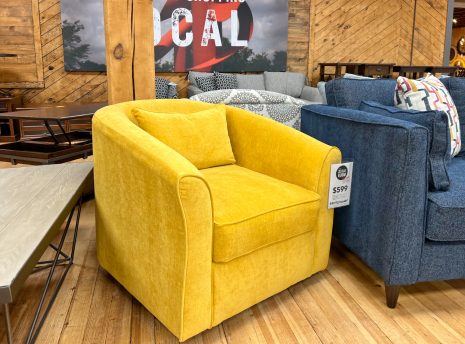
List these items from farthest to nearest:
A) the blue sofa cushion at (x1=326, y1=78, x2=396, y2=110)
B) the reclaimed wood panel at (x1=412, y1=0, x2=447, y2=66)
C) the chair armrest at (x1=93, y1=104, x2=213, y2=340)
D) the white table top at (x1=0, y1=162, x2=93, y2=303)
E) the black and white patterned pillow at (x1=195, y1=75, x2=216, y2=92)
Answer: the reclaimed wood panel at (x1=412, y1=0, x2=447, y2=66) → the black and white patterned pillow at (x1=195, y1=75, x2=216, y2=92) → the blue sofa cushion at (x1=326, y1=78, x2=396, y2=110) → the chair armrest at (x1=93, y1=104, x2=213, y2=340) → the white table top at (x1=0, y1=162, x2=93, y2=303)

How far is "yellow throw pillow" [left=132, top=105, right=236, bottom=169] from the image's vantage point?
1.88 m


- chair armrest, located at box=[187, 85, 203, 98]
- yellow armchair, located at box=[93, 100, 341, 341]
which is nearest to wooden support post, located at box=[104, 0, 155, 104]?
yellow armchair, located at box=[93, 100, 341, 341]

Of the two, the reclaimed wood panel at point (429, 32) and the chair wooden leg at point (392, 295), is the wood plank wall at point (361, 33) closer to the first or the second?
the reclaimed wood panel at point (429, 32)

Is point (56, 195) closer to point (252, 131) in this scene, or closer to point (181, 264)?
point (181, 264)

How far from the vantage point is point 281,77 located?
20.7ft

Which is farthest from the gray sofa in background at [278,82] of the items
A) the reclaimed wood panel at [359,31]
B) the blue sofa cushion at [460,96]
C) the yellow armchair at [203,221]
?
the yellow armchair at [203,221]

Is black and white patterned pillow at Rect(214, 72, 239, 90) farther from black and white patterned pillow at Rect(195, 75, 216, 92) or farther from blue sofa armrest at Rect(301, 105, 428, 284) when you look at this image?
blue sofa armrest at Rect(301, 105, 428, 284)

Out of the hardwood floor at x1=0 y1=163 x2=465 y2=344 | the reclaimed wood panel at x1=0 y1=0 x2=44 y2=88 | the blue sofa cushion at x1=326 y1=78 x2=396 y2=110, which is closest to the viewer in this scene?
the hardwood floor at x1=0 y1=163 x2=465 y2=344

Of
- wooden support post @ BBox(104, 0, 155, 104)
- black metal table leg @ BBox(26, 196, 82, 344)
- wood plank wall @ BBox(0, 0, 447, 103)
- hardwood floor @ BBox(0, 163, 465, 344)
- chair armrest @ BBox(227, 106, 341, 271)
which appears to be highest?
wood plank wall @ BBox(0, 0, 447, 103)

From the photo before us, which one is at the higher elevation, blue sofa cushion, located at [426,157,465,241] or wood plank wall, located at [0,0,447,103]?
wood plank wall, located at [0,0,447,103]

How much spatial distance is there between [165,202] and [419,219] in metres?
0.96

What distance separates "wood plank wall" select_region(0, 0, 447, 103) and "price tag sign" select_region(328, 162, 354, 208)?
4852mm

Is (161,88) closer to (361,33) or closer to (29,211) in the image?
(361,33)

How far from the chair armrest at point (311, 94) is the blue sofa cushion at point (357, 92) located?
327 cm
